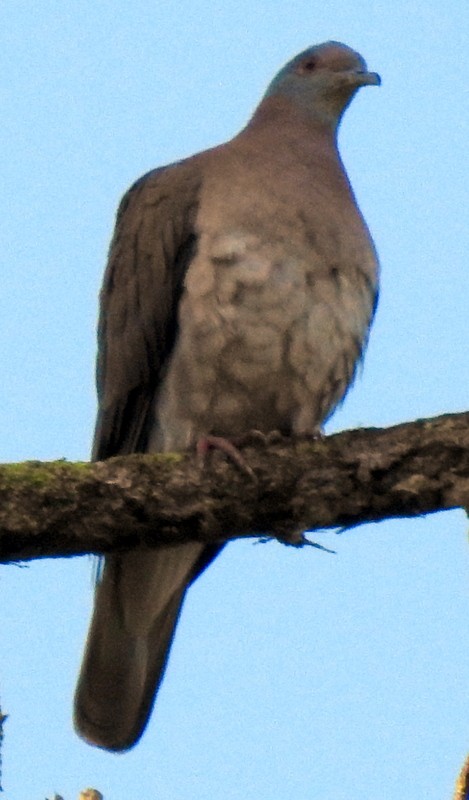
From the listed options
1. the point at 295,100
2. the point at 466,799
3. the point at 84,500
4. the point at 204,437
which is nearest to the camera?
the point at 466,799

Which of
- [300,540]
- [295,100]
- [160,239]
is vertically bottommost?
[300,540]

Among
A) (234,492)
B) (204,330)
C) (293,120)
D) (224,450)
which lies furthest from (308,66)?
(234,492)

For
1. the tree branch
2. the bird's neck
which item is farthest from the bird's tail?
the bird's neck

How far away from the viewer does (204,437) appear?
429cm

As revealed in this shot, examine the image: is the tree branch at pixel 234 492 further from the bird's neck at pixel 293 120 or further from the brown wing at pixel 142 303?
the bird's neck at pixel 293 120

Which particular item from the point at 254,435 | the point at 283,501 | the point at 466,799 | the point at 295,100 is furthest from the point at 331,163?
the point at 466,799

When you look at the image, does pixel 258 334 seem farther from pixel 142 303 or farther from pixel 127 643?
pixel 127 643

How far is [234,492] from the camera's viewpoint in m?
3.89

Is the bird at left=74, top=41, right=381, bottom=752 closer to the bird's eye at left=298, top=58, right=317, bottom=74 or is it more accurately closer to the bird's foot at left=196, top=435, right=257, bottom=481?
the bird's foot at left=196, top=435, right=257, bottom=481

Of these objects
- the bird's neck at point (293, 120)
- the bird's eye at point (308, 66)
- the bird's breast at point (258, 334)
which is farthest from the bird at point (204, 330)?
the bird's eye at point (308, 66)

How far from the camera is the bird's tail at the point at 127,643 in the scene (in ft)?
16.5

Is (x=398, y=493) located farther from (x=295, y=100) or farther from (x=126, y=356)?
(x=295, y=100)

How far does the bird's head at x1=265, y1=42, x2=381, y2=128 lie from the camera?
5914 millimetres

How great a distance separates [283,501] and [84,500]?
56 centimetres
